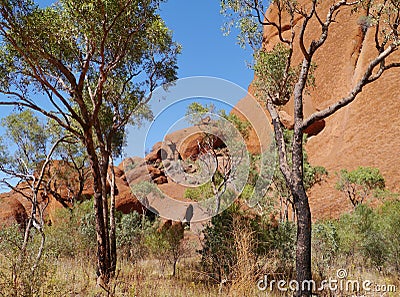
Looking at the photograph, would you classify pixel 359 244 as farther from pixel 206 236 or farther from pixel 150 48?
pixel 150 48

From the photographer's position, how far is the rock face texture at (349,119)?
30609mm

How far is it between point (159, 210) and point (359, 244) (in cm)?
2346

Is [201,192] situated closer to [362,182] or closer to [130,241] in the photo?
[130,241]

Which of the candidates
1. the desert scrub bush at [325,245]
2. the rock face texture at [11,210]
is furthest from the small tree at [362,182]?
the rock face texture at [11,210]

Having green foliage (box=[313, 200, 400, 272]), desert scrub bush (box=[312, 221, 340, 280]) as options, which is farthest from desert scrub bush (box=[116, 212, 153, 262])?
green foliage (box=[313, 200, 400, 272])

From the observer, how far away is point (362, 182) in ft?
88.2

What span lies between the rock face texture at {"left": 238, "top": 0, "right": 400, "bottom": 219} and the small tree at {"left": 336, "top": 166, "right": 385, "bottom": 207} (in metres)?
1.49

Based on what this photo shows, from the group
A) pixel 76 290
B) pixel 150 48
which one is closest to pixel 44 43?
pixel 150 48

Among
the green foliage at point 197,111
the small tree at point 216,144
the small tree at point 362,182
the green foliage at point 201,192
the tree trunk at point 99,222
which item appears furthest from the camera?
the small tree at point 362,182

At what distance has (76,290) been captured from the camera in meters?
7.13

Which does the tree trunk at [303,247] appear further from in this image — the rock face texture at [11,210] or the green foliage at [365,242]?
the rock face texture at [11,210]

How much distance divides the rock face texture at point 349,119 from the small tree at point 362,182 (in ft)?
4.89

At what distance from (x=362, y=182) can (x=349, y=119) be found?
1118 cm

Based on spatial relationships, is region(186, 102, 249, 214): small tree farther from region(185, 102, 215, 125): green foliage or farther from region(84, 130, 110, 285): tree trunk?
region(84, 130, 110, 285): tree trunk
